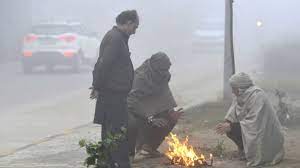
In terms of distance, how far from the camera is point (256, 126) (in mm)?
7668

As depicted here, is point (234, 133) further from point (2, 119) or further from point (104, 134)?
point (2, 119)

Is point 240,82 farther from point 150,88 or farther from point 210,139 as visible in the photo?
point 210,139

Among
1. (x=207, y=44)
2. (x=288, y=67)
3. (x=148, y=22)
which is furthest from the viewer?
(x=148, y=22)

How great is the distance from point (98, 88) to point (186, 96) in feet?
32.0

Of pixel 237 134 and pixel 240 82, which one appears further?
pixel 237 134

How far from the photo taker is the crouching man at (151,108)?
26.5 feet

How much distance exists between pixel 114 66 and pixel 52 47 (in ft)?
52.7

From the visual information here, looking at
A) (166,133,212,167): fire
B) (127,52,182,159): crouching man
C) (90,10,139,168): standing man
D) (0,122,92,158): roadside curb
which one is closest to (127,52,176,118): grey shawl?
(127,52,182,159): crouching man

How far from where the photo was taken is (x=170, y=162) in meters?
7.90

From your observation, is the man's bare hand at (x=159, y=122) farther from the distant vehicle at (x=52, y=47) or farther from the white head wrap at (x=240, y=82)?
the distant vehicle at (x=52, y=47)

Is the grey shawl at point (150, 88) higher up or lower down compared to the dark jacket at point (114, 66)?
lower down

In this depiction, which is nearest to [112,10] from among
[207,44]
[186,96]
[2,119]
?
[207,44]

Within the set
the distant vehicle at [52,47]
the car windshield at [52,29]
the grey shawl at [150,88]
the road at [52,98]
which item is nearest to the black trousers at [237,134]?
the grey shawl at [150,88]

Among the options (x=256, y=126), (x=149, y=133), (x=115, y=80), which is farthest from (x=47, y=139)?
(x=256, y=126)
